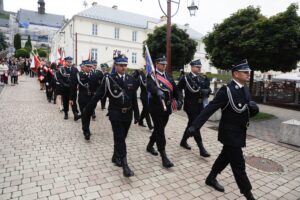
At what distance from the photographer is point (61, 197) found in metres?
3.80

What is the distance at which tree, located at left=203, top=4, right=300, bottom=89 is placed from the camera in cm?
870

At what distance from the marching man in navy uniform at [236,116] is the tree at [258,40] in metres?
5.71

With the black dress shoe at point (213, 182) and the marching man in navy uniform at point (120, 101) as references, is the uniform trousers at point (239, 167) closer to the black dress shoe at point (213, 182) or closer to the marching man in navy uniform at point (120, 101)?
the black dress shoe at point (213, 182)

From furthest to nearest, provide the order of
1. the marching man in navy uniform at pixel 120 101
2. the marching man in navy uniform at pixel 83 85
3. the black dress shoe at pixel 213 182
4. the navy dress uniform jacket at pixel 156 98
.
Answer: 1. the marching man in navy uniform at pixel 83 85
2. the navy dress uniform jacket at pixel 156 98
3. the marching man in navy uniform at pixel 120 101
4. the black dress shoe at pixel 213 182

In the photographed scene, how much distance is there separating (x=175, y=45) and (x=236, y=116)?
20332mm

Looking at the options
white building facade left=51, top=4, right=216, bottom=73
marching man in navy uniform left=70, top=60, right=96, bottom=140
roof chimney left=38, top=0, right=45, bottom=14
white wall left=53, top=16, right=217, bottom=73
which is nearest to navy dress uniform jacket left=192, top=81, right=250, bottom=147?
marching man in navy uniform left=70, top=60, right=96, bottom=140

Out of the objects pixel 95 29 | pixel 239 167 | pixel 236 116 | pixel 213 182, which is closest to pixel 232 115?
pixel 236 116

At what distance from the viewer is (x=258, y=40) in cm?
887

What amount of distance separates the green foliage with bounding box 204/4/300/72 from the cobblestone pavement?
346 centimetres

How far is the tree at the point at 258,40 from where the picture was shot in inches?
343

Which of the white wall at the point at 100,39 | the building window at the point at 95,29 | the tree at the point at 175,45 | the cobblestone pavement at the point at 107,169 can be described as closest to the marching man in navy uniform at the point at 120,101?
the cobblestone pavement at the point at 107,169

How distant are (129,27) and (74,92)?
3626 cm

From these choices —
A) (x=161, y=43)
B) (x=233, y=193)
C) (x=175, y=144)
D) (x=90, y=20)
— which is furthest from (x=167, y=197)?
(x=90, y=20)

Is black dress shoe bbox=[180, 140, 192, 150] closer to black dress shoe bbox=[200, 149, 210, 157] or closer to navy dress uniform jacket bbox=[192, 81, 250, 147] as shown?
black dress shoe bbox=[200, 149, 210, 157]
